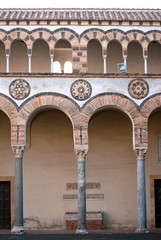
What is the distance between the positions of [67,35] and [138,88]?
8.92 ft

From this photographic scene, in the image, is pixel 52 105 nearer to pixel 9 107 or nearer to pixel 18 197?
pixel 9 107

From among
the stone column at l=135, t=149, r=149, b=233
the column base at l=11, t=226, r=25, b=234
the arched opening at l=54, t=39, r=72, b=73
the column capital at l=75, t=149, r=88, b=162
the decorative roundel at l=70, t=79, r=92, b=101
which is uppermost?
the arched opening at l=54, t=39, r=72, b=73

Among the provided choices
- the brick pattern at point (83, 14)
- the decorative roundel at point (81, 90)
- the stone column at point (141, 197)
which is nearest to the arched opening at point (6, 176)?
the decorative roundel at point (81, 90)

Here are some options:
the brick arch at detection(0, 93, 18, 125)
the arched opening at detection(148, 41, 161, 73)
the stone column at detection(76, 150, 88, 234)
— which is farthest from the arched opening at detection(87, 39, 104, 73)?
the stone column at detection(76, 150, 88, 234)

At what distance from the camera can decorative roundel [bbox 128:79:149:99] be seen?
12102 mm

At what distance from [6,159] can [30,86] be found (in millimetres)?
3217

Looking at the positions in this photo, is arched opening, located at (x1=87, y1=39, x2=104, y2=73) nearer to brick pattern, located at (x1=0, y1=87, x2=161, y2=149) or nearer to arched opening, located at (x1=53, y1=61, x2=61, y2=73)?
arched opening, located at (x1=53, y1=61, x2=61, y2=73)

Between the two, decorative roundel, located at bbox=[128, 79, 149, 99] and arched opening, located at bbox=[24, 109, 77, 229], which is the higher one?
decorative roundel, located at bbox=[128, 79, 149, 99]

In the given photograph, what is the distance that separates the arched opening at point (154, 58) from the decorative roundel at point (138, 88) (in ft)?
6.08

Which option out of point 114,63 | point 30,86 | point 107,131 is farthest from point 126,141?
point 30,86

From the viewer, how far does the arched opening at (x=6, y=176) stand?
1361cm

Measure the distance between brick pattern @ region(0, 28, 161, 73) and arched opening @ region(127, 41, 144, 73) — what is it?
4.47 feet

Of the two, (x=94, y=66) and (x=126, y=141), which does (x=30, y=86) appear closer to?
Answer: (x=94, y=66)

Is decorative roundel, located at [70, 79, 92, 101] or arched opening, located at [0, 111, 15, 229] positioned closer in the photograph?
decorative roundel, located at [70, 79, 92, 101]
